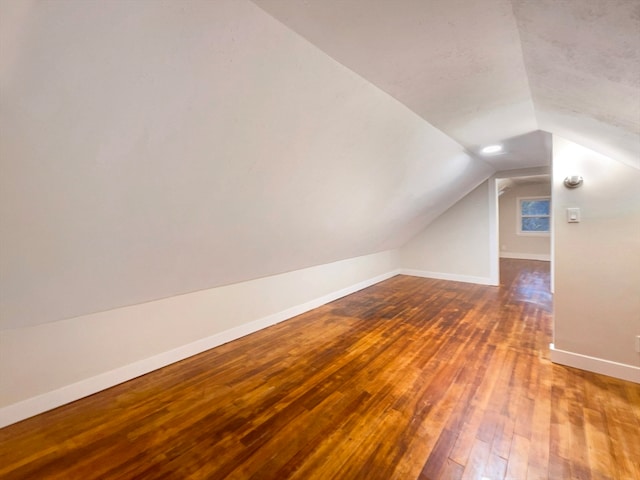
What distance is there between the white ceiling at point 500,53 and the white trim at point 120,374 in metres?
2.71

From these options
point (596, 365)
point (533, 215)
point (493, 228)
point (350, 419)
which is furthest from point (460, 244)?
point (350, 419)

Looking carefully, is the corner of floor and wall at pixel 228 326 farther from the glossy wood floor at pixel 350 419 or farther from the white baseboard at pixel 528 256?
the white baseboard at pixel 528 256

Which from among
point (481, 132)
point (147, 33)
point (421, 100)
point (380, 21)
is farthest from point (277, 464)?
point (481, 132)

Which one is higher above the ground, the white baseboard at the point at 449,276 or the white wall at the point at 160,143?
the white wall at the point at 160,143

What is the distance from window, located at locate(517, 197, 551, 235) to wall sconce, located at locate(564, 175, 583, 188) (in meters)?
6.61

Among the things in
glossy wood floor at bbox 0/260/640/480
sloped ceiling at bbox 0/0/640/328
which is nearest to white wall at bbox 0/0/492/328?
sloped ceiling at bbox 0/0/640/328

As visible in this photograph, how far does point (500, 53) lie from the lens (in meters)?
1.33

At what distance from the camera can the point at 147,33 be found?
98 centimetres

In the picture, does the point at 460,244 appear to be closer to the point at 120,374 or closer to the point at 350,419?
the point at 350,419

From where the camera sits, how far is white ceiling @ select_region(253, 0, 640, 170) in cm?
81

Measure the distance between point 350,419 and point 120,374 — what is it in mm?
1886

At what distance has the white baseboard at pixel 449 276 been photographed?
5.38 metres

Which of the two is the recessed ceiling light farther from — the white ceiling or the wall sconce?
the white ceiling

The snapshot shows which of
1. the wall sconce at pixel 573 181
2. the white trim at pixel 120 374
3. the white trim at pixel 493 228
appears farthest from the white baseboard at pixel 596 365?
the white trim at pixel 493 228
